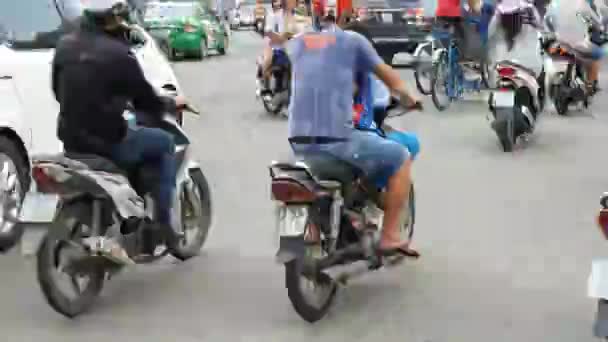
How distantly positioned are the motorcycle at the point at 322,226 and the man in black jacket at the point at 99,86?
923 millimetres

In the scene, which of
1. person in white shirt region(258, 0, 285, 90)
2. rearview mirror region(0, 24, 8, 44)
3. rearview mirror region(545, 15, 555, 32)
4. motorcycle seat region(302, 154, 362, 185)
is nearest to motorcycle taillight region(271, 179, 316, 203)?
motorcycle seat region(302, 154, 362, 185)

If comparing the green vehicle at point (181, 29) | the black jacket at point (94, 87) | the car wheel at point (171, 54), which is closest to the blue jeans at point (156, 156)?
the black jacket at point (94, 87)

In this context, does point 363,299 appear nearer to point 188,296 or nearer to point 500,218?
point 188,296

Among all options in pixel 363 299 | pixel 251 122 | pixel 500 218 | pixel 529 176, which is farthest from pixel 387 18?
pixel 363 299

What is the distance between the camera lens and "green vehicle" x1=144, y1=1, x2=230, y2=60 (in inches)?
1166

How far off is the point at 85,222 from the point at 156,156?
0.68 metres

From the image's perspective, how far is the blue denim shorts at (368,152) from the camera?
6324mm

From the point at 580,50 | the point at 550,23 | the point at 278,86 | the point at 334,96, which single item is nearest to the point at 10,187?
the point at 334,96

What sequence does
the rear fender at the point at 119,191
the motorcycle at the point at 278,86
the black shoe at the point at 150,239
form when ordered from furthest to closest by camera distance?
1. the motorcycle at the point at 278,86
2. the black shoe at the point at 150,239
3. the rear fender at the point at 119,191

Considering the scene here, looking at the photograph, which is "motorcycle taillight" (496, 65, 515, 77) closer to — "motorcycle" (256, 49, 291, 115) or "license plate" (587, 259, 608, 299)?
"motorcycle" (256, 49, 291, 115)

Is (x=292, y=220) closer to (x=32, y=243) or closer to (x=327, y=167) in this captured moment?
(x=327, y=167)

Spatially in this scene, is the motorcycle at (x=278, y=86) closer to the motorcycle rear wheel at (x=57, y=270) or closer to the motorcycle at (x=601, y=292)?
the motorcycle rear wheel at (x=57, y=270)

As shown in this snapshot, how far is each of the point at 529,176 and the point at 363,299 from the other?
4.61m

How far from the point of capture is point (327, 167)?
6.36 m
